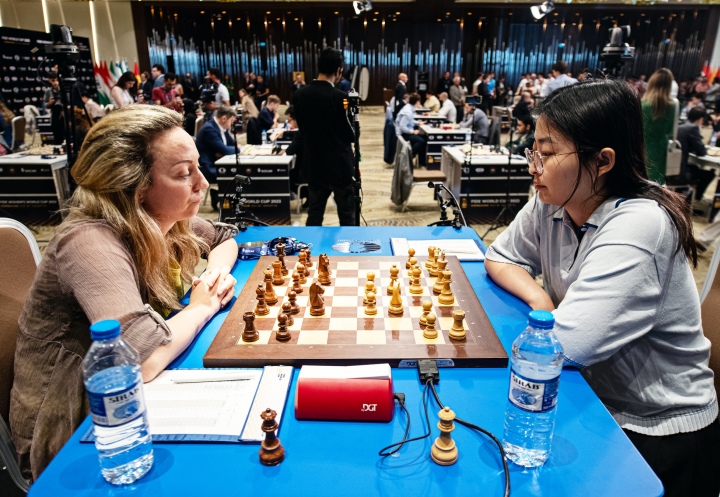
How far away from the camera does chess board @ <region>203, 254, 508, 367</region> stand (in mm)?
1277

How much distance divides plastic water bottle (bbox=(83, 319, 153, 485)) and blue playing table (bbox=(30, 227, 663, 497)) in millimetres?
35

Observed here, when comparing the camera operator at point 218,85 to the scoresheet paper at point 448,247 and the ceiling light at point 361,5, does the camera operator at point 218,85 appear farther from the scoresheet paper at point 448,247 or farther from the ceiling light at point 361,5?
the scoresheet paper at point 448,247

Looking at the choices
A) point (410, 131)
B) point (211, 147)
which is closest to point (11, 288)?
point (211, 147)

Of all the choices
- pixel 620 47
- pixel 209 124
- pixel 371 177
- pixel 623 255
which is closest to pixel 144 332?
pixel 623 255

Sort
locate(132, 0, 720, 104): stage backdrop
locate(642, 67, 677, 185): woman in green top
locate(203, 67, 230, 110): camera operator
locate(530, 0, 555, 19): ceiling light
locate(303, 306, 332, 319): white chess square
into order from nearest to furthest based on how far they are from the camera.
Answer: locate(303, 306, 332, 319): white chess square, locate(642, 67, 677, 185): woman in green top, locate(203, 67, 230, 110): camera operator, locate(530, 0, 555, 19): ceiling light, locate(132, 0, 720, 104): stage backdrop

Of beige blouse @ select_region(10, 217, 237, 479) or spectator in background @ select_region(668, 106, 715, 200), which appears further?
spectator in background @ select_region(668, 106, 715, 200)

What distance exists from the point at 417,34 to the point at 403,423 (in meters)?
19.1

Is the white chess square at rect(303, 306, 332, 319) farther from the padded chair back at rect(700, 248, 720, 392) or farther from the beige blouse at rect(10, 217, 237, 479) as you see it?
the padded chair back at rect(700, 248, 720, 392)

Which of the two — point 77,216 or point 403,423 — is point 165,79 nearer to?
point 77,216

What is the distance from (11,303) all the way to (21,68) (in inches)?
512

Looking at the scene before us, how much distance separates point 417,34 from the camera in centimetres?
1816

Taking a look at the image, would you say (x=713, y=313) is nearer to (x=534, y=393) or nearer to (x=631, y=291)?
(x=631, y=291)

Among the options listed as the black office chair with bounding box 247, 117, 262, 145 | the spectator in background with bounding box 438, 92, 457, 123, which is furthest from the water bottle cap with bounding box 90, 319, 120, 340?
the spectator in background with bounding box 438, 92, 457, 123

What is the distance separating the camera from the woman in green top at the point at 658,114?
4.27 metres
